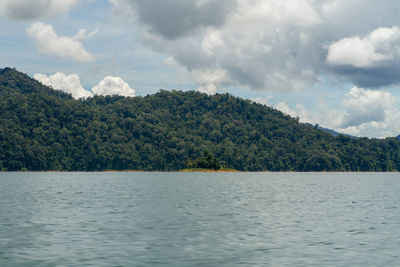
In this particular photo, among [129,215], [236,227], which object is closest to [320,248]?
[236,227]

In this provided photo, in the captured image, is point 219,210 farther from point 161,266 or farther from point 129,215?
point 161,266

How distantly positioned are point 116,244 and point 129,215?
59.8 feet

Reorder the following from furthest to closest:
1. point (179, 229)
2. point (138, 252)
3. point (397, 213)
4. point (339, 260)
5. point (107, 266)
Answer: point (397, 213), point (179, 229), point (138, 252), point (339, 260), point (107, 266)

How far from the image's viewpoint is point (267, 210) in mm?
58219

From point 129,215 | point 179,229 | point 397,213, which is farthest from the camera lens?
point 397,213

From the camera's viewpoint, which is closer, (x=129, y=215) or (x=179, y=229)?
(x=179, y=229)

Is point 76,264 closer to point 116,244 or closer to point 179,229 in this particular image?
point 116,244

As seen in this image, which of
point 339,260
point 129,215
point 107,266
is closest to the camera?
point 107,266

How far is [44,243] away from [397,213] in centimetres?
4271

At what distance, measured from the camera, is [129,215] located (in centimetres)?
5225

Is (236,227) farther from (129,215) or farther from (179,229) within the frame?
(129,215)

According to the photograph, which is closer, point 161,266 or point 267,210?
point 161,266

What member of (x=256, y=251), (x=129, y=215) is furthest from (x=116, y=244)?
(x=129, y=215)

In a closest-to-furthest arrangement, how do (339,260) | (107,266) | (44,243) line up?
(107,266), (339,260), (44,243)
